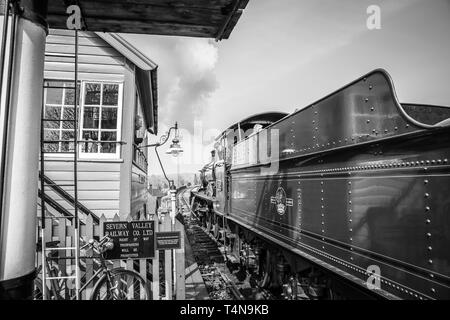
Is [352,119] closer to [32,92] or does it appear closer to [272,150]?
[272,150]

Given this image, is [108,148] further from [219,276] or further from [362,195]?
[362,195]

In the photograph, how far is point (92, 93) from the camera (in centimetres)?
613

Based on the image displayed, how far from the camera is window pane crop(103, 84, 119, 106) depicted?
6152mm

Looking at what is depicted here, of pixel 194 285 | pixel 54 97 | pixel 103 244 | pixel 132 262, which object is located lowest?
pixel 194 285

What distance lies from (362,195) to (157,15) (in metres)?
2.45

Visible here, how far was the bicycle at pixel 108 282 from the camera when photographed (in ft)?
11.5

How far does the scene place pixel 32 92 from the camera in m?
1.90

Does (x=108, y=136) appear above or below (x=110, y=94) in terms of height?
below

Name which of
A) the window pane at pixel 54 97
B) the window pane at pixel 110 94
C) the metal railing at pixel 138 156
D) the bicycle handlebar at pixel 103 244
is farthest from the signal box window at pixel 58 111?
the bicycle handlebar at pixel 103 244

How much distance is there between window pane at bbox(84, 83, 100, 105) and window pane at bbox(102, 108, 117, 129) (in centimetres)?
26

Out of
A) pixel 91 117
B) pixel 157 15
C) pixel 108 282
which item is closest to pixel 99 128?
pixel 91 117

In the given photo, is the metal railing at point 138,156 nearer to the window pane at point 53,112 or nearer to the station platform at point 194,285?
the window pane at point 53,112
